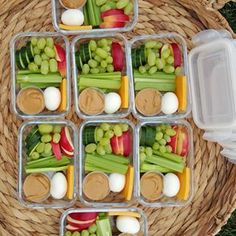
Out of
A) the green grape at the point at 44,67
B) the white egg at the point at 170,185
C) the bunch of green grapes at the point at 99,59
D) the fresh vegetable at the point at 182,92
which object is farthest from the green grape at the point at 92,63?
Answer: the white egg at the point at 170,185

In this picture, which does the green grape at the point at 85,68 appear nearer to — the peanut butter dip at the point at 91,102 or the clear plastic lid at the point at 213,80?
the peanut butter dip at the point at 91,102

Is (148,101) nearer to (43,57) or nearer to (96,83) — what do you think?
(96,83)

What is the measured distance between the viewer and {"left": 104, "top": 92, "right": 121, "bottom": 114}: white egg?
1.54m

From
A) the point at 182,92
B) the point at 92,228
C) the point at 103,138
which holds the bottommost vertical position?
the point at 92,228

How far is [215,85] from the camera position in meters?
1.53

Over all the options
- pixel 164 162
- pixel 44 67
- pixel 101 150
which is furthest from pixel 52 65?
pixel 164 162

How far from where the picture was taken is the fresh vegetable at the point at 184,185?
61.2 inches

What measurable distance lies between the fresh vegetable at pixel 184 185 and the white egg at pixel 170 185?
0.01 m

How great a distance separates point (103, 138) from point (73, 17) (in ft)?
0.97

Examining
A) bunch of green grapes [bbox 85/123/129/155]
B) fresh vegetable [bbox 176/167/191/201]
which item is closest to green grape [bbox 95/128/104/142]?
bunch of green grapes [bbox 85/123/129/155]

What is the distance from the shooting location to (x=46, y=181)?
5.05ft

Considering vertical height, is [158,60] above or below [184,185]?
above

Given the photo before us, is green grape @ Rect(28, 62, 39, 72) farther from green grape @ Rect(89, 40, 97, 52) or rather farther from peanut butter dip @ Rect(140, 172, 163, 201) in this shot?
peanut butter dip @ Rect(140, 172, 163, 201)

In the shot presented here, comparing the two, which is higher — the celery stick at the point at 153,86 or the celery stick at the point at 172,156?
the celery stick at the point at 153,86
